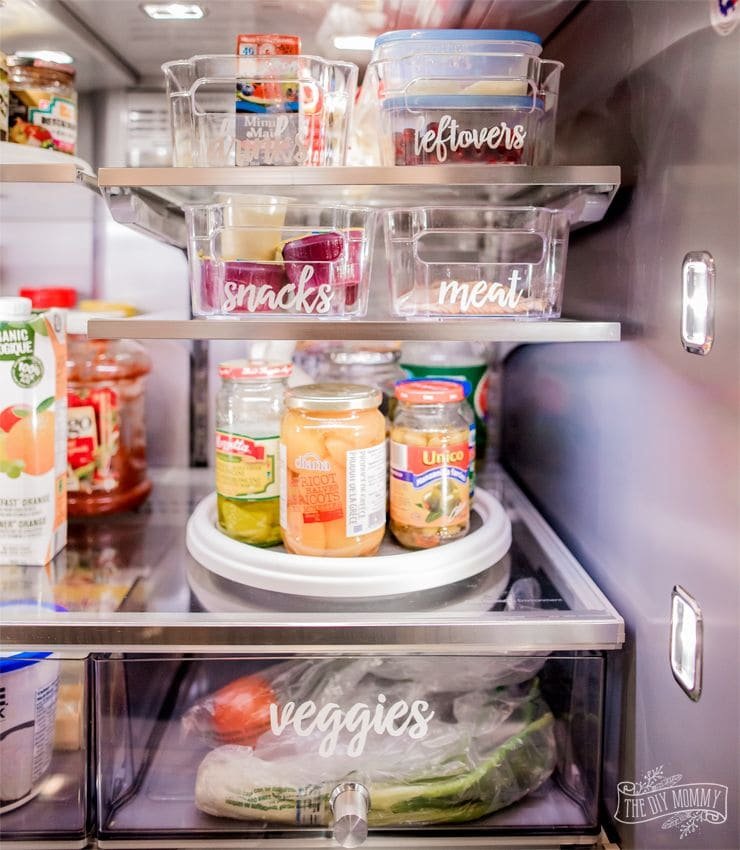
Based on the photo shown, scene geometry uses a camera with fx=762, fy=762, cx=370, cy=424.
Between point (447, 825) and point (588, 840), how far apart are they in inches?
6.9

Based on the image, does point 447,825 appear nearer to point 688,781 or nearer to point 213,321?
point 688,781

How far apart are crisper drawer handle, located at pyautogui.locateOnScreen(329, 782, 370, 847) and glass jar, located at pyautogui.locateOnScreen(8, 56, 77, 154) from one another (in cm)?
94

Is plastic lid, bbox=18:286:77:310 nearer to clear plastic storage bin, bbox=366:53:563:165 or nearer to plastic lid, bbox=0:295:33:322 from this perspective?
plastic lid, bbox=0:295:33:322

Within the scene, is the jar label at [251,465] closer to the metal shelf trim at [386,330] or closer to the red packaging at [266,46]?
the metal shelf trim at [386,330]

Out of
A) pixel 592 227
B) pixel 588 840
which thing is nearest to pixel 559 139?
pixel 592 227

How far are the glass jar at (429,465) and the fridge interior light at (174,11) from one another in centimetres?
62

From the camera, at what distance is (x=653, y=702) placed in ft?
2.81

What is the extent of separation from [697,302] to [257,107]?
563 millimetres

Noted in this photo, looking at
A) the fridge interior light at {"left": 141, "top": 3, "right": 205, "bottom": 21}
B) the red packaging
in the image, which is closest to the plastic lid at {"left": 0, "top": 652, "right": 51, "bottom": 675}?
the red packaging

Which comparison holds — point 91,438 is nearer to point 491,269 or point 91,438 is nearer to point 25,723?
point 25,723

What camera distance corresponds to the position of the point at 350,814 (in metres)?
0.89

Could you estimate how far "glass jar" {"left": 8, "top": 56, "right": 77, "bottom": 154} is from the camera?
106 centimetres

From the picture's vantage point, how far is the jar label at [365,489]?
3.10 ft

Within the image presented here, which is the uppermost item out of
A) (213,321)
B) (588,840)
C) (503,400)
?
(213,321)
